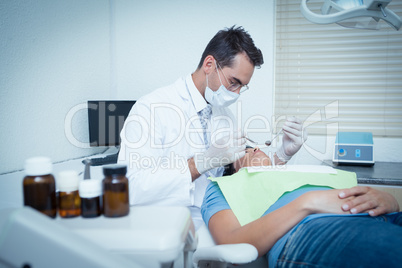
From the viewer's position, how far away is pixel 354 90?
208 centimetres

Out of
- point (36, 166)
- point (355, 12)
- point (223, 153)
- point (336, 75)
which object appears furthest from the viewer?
point (336, 75)

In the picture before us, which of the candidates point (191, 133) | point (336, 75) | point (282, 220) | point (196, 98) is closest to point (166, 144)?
point (191, 133)

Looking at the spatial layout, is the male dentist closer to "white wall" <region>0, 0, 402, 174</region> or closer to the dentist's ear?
the dentist's ear

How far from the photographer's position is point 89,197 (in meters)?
0.58

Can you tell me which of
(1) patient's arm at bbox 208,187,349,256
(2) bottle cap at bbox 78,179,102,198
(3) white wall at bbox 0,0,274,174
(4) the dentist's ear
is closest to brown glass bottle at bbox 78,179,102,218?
(2) bottle cap at bbox 78,179,102,198

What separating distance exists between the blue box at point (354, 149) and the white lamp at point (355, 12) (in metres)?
0.96

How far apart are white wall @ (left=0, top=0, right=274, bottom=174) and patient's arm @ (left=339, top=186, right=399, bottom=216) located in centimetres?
132

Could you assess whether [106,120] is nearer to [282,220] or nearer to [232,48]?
[232,48]

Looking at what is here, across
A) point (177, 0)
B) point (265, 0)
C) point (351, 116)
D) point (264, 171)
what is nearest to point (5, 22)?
point (177, 0)

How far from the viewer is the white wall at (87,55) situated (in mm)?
1591

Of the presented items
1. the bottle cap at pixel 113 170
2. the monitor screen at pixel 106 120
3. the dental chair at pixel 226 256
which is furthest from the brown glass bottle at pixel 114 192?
the monitor screen at pixel 106 120

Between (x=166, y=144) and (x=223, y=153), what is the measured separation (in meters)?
0.33

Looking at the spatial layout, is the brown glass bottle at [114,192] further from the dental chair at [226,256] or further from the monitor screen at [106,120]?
the monitor screen at [106,120]

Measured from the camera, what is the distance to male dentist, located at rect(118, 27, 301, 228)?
125 centimetres
